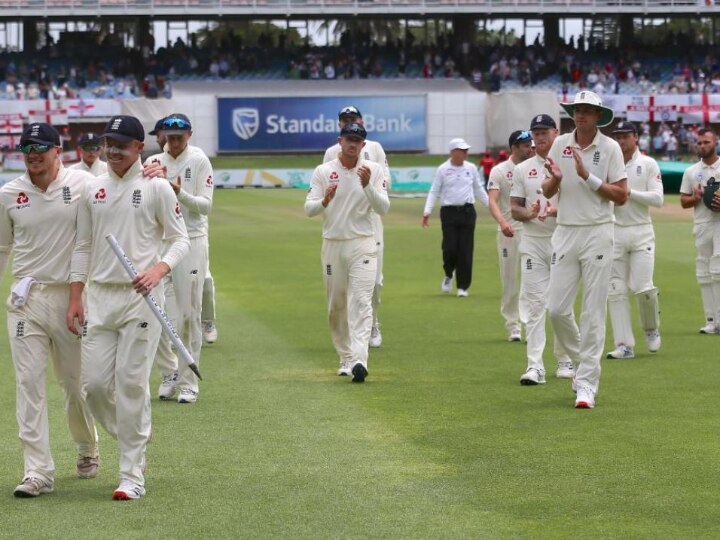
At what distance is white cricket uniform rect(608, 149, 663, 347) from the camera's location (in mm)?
14297

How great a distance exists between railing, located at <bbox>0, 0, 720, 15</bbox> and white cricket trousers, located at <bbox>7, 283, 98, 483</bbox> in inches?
2458

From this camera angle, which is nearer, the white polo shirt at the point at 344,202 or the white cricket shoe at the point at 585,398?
the white cricket shoe at the point at 585,398

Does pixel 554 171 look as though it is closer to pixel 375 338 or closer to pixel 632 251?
pixel 632 251

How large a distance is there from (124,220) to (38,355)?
985mm

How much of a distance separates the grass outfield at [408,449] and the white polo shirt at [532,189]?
143 centimetres

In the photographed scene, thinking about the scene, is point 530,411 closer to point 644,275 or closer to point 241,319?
point 644,275

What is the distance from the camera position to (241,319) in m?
18.4

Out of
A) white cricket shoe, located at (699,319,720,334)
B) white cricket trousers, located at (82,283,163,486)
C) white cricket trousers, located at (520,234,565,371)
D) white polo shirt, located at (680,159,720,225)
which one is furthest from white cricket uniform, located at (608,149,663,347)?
white cricket trousers, located at (82,283,163,486)

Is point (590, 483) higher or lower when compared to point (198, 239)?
lower

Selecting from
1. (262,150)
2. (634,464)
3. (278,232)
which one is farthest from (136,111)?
(634,464)

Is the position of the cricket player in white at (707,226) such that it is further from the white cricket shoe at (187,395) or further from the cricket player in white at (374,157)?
the white cricket shoe at (187,395)

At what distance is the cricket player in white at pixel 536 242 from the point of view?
12.8m

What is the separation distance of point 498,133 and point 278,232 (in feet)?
107

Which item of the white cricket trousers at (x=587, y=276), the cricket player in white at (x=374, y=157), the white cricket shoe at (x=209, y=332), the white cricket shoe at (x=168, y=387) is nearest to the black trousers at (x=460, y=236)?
the cricket player in white at (x=374, y=157)
